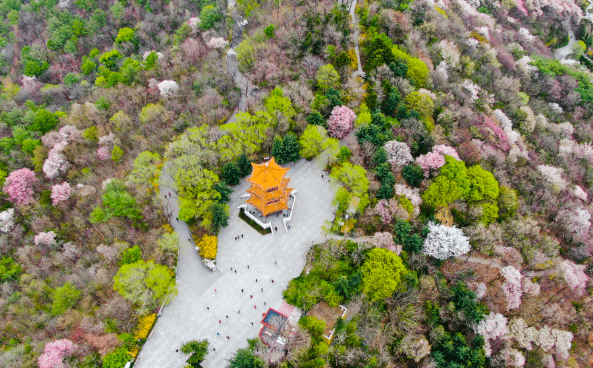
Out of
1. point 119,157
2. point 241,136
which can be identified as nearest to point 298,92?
point 241,136

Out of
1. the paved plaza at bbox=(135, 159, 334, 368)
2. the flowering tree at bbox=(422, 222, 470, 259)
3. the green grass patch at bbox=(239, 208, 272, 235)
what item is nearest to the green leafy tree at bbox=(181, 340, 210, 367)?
the paved plaza at bbox=(135, 159, 334, 368)

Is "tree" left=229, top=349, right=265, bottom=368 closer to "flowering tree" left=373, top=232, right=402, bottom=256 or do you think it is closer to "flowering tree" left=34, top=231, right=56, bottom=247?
"flowering tree" left=373, top=232, right=402, bottom=256

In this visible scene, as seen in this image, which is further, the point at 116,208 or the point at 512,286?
the point at 116,208

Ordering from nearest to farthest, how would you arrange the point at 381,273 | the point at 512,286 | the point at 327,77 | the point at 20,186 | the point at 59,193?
the point at 381,273 → the point at 512,286 → the point at 59,193 → the point at 20,186 → the point at 327,77

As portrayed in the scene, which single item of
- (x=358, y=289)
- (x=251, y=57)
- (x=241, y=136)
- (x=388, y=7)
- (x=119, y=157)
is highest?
(x=388, y=7)

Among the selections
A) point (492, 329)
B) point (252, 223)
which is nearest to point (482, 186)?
point (492, 329)

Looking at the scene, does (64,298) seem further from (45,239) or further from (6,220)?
(6,220)

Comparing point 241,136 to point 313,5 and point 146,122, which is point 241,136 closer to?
point 146,122
